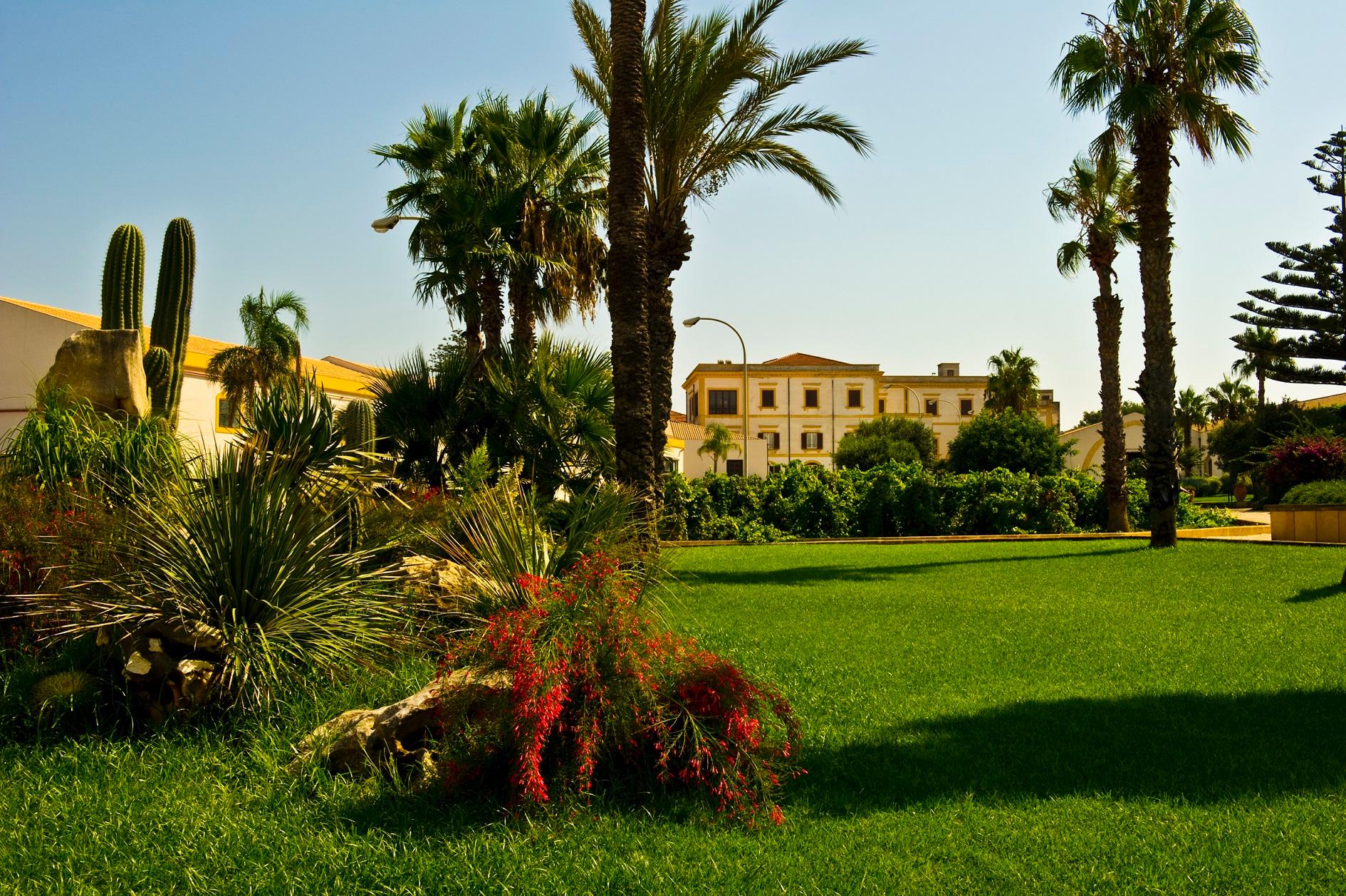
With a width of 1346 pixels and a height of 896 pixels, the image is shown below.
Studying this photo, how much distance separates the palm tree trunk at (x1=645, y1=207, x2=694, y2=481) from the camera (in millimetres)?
17062

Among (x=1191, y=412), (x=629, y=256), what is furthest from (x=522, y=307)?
(x=1191, y=412)

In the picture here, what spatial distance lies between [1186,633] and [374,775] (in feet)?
25.2

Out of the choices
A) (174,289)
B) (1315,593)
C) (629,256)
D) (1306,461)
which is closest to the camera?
(1315,593)

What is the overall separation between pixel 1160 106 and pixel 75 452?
18915 mm

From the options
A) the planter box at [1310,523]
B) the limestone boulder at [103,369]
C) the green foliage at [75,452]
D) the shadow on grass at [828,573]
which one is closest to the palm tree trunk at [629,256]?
the shadow on grass at [828,573]

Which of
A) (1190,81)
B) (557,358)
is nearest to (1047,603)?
(557,358)

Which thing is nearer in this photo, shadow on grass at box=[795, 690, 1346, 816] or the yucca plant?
shadow on grass at box=[795, 690, 1346, 816]

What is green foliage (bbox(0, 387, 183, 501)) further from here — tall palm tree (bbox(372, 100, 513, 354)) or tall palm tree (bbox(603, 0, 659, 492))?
tall palm tree (bbox(372, 100, 513, 354))

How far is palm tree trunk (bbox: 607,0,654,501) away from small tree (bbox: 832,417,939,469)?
3636cm

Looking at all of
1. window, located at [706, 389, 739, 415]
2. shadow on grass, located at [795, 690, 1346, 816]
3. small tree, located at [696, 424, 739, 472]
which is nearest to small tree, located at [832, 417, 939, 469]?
small tree, located at [696, 424, 739, 472]

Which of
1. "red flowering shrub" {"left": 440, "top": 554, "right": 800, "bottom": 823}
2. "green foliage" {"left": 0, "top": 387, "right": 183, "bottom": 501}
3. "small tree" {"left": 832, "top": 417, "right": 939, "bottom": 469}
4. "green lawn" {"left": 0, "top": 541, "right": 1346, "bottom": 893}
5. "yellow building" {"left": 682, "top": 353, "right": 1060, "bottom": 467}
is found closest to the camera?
"green lawn" {"left": 0, "top": 541, "right": 1346, "bottom": 893}

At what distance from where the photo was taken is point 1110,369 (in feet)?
79.1

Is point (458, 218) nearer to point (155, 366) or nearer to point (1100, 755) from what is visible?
point (155, 366)

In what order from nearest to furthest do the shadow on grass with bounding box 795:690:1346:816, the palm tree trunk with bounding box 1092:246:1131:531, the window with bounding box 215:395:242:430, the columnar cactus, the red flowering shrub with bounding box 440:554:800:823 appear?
the red flowering shrub with bounding box 440:554:800:823
the shadow on grass with bounding box 795:690:1346:816
the columnar cactus
the palm tree trunk with bounding box 1092:246:1131:531
the window with bounding box 215:395:242:430
